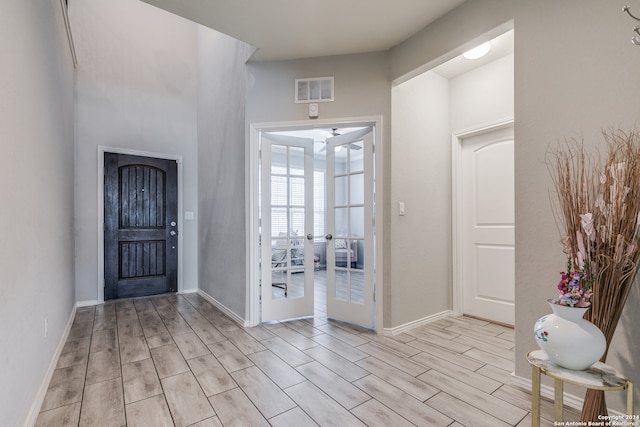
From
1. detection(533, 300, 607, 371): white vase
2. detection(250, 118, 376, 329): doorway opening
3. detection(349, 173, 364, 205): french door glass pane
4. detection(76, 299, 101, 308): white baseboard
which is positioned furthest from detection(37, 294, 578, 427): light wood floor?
detection(349, 173, 364, 205): french door glass pane

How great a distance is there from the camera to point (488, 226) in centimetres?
322

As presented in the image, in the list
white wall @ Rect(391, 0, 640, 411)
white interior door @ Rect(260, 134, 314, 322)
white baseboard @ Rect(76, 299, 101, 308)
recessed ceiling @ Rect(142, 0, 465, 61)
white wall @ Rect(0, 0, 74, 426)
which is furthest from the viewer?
white baseboard @ Rect(76, 299, 101, 308)

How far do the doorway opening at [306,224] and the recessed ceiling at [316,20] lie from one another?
28.1 inches

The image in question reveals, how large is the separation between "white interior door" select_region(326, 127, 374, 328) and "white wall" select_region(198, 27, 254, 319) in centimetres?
93

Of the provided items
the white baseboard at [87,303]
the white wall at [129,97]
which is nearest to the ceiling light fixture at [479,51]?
the white wall at [129,97]

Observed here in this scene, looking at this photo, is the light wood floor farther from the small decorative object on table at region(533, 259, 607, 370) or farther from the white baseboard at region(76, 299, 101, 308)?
the white baseboard at region(76, 299, 101, 308)

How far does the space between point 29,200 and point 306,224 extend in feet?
7.31

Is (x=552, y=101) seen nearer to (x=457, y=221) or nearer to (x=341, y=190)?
(x=457, y=221)

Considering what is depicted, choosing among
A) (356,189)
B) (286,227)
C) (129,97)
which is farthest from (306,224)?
(129,97)

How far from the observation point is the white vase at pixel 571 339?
4.01ft

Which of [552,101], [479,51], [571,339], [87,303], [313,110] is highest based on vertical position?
[479,51]

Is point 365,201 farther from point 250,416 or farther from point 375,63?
point 250,416

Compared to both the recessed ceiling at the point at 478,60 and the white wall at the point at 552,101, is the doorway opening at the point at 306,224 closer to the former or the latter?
the recessed ceiling at the point at 478,60

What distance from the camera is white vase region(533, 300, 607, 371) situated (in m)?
1.22
